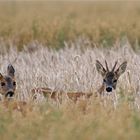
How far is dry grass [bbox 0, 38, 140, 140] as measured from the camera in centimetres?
702

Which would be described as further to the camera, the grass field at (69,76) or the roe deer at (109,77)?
the roe deer at (109,77)

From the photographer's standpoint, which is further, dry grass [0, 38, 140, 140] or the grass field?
the grass field

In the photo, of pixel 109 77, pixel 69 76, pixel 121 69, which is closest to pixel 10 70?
pixel 69 76

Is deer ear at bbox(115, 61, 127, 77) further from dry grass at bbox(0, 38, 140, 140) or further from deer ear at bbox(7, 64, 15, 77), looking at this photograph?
deer ear at bbox(7, 64, 15, 77)

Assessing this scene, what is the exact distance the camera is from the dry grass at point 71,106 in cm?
702

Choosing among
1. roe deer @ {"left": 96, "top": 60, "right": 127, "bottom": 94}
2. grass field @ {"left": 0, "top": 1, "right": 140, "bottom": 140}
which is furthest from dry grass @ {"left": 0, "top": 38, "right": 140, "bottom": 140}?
roe deer @ {"left": 96, "top": 60, "right": 127, "bottom": 94}

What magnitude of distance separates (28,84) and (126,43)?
4381 mm

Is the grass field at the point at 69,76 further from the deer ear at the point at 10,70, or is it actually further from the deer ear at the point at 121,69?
the deer ear at the point at 10,70

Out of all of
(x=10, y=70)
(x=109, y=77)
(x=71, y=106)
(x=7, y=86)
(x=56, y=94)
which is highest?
(x=10, y=70)

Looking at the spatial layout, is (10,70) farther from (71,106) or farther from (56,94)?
(71,106)

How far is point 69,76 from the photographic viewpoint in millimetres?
11172

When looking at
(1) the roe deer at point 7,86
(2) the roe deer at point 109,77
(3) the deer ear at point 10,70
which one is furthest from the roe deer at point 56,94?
(2) the roe deer at point 109,77

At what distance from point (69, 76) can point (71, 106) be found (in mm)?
2929

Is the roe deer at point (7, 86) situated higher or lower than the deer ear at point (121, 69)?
lower
